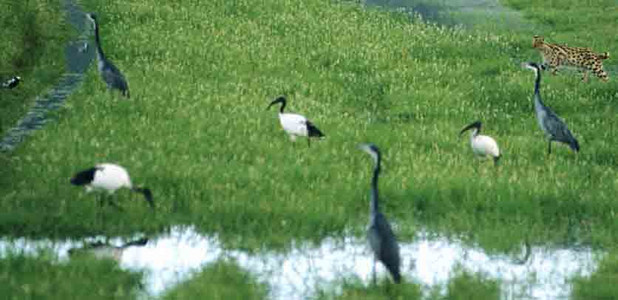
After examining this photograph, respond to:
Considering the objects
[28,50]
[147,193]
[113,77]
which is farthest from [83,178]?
[28,50]

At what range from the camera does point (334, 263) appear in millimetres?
13750

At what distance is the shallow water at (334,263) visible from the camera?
12914 mm

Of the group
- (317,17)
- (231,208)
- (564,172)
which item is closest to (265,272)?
(231,208)

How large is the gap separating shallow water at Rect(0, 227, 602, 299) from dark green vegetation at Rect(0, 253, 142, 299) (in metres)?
0.32

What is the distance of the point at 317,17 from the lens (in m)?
35.8

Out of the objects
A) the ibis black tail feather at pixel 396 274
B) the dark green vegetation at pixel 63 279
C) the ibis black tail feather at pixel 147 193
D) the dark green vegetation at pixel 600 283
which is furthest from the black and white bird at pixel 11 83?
the dark green vegetation at pixel 600 283

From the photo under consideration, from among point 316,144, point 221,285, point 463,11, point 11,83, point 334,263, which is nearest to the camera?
point 221,285

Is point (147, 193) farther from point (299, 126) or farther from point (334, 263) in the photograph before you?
point (299, 126)

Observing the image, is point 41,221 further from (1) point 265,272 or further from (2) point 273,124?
(2) point 273,124

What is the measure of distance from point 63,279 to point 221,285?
65.1 inches

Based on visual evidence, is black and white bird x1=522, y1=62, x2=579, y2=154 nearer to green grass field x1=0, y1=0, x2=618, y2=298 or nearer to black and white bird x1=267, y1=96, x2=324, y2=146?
green grass field x1=0, y1=0, x2=618, y2=298

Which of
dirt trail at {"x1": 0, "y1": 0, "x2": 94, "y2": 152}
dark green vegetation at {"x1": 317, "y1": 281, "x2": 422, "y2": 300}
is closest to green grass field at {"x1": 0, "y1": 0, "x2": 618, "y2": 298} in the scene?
dirt trail at {"x1": 0, "y1": 0, "x2": 94, "y2": 152}

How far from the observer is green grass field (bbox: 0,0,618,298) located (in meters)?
15.3

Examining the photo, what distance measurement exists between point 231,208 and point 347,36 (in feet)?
56.1
